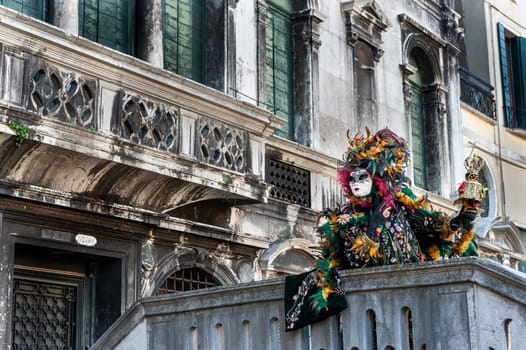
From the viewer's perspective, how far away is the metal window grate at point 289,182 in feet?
52.2

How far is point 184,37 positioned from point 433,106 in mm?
8106

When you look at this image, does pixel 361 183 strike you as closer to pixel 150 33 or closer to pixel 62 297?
pixel 62 297

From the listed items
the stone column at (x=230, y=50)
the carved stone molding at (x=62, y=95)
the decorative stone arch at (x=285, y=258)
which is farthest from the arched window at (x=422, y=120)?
the carved stone molding at (x=62, y=95)

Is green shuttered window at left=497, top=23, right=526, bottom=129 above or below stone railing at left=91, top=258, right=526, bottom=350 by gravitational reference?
above

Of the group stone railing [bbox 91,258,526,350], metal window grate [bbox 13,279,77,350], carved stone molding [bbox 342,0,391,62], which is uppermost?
carved stone molding [bbox 342,0,391,62]

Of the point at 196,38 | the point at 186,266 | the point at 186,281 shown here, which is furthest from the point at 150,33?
the point at 186,281

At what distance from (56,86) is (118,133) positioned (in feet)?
3.21

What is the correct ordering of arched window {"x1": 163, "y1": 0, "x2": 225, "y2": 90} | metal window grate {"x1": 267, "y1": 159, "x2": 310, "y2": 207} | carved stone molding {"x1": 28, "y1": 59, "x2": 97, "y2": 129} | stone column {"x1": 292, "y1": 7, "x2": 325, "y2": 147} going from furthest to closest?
stone column {"x1": 292, "y1": 7, "x2": 325, "y2": 147}, metal window grate {"x1": 267, "y1": 159, "x2": 310, "y2": 207}, arched window {"x1": 163, "y1": 0, "x2": 225, "y2": 90}, carved stone molding {"x1": 28, "y1": 59, "x2": 97, "y2": 129}

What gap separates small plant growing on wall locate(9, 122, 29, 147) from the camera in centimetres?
1069

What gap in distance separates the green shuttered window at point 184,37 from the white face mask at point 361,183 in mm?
5558

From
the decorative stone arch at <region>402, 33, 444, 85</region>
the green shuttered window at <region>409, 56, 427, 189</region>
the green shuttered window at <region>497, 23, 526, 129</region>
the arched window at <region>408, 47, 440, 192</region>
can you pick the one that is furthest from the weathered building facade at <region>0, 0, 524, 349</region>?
the green shuttered window at <region>497, 23, 526, 129</region>

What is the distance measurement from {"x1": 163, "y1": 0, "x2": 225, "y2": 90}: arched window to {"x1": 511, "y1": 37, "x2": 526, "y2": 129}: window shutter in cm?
1235

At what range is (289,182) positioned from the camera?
16.3 metres

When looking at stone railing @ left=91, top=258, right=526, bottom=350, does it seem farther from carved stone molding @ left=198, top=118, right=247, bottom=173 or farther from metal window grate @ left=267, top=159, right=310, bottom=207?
metal window grate @ left=267, top=159, right=310, bottom=207
